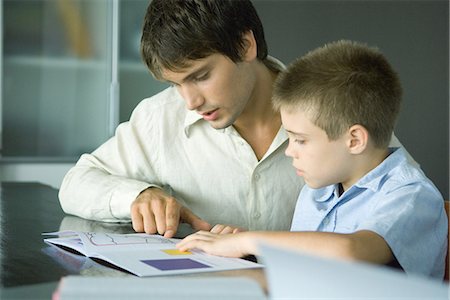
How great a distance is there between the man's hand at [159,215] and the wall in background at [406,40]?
2.05 m

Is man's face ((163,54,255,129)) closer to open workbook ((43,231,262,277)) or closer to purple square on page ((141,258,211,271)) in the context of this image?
open workbook ((43,231,262,277))

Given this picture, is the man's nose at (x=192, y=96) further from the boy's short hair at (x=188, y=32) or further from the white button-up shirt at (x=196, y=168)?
the white button-up shirt at (x=196, y=168)

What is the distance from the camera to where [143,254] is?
1026 mm

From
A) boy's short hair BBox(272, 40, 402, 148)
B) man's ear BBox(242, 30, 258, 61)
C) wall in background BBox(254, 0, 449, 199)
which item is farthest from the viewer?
wall in background BBox(254, 0, 449, 199)

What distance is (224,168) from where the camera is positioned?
1.68 m

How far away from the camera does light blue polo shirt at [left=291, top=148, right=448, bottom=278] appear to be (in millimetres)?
1054

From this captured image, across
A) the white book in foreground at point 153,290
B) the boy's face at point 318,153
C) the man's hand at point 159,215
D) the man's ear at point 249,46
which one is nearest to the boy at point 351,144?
the boy's face at point 318,153

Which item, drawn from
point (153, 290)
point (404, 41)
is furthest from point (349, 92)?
point (404, 41)

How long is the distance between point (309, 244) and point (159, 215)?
425 millimetres

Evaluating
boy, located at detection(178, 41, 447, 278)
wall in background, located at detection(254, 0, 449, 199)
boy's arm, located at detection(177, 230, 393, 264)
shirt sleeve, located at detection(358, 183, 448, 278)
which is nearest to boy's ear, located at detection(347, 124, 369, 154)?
boy, located at detection(178, 41, 447, 278)

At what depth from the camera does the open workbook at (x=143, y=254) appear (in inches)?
36.5

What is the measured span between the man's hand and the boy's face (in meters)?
0.23

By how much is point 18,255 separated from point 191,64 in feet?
1.78

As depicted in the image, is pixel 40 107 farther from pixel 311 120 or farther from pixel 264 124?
pixel 311 120
